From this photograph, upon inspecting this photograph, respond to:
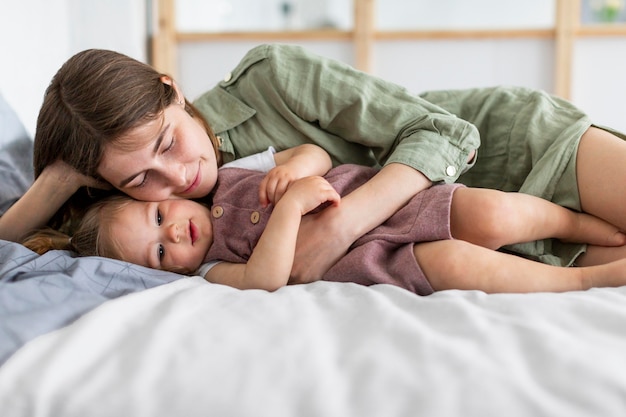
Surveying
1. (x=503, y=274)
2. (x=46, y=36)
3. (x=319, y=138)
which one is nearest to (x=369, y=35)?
(x=46, y=36)

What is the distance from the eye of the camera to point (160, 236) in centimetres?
101

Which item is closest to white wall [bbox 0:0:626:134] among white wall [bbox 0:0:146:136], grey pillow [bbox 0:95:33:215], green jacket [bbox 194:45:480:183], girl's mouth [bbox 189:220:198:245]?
white wall [bbox 0:0:146:136]

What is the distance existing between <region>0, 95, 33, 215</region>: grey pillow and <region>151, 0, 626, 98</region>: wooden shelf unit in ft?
5.41

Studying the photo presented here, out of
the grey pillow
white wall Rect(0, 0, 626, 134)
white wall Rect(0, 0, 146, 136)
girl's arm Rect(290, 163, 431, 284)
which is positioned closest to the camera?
girl's arm Rect(290, 163, 431, 284)

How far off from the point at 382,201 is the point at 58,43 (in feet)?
4.80

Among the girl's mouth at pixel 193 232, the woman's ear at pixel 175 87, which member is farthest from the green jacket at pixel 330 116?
the girl's mouth at pixel 193 232

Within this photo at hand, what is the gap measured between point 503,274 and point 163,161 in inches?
20.6

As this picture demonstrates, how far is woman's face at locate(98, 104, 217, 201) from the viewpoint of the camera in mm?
978

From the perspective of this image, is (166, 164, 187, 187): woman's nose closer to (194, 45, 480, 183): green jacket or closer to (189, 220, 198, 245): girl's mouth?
(189, 220, 198, 245): girl's mouth

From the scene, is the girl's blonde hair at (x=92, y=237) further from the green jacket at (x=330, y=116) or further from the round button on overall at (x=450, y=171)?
the round button on overall at (x=450, y=171)

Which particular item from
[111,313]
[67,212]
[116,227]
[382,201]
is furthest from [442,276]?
[67,212]

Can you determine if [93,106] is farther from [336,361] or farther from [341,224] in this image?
[336,361]

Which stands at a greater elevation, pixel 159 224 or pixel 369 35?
pixel 369 35

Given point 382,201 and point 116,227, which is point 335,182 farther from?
point 116,227
